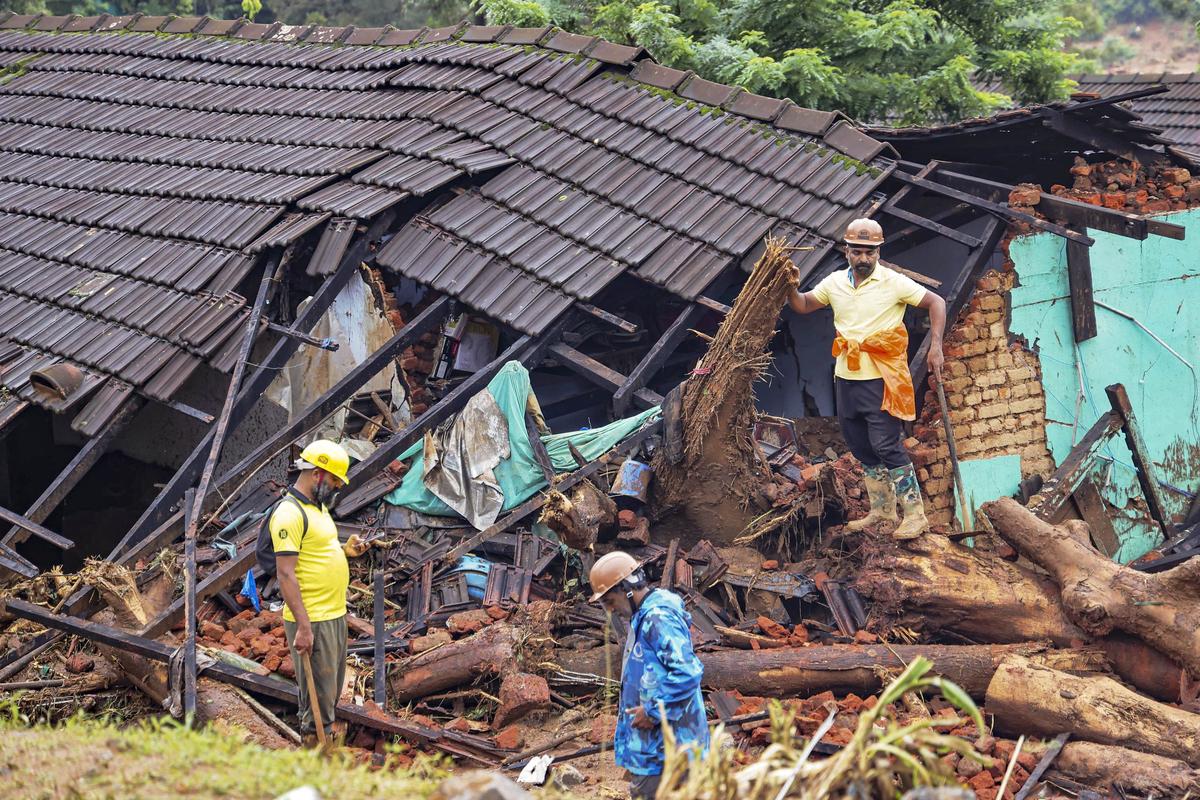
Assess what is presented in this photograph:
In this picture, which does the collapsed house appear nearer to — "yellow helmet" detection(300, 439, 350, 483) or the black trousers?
the black trousers

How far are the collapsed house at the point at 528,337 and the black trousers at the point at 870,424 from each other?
597 millimetres

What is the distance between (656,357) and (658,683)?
3987 millimetres

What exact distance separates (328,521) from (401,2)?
78.5 feet

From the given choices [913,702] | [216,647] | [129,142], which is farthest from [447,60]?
[913,702]

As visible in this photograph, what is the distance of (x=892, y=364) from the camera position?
24.0ft

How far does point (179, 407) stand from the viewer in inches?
348

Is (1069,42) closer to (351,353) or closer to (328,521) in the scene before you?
(351,353)

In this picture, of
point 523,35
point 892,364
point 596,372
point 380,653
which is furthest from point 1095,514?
point 523,35

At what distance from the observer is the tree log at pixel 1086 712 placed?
6.46 metres

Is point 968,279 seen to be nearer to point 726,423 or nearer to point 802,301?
point 802,301

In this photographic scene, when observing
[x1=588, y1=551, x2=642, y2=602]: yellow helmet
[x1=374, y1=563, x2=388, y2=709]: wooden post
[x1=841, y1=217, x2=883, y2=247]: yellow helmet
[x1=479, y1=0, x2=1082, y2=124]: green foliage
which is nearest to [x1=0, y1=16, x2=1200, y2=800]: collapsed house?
[x1=374, y1=563, x2=388, y2=709]: wooden post

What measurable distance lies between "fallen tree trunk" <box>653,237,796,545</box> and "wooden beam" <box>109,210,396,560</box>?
2948 millimetres

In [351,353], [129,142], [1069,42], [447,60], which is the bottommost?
[1069,42]

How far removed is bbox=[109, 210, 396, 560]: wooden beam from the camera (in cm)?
816
